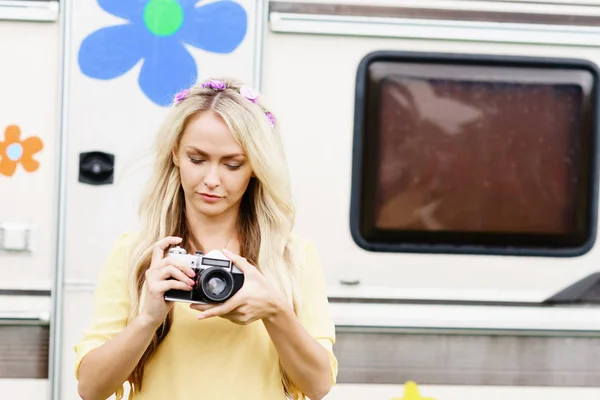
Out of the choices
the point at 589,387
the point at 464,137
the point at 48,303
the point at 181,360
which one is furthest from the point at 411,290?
the point at 181,360

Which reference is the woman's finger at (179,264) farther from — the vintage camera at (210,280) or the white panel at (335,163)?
the white panel at (335,163)

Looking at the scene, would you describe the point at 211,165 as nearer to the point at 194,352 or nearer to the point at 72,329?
the point at 194,352

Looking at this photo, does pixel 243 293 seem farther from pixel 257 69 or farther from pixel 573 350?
pixel 573 350

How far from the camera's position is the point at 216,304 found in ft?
5.22

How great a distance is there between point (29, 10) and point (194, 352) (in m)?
1.62

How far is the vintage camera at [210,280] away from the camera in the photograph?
1.58m

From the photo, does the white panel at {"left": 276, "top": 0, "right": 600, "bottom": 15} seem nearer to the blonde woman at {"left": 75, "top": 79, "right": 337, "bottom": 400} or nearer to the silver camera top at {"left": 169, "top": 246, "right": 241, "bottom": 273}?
the blonde woman at {"left": 75, "top": 79, "right": 337, "bottom": 400}

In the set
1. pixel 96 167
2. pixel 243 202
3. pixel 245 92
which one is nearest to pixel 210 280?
pixel 243 202

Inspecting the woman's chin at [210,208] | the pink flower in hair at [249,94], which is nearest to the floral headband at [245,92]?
the pink flower in hair at [249,94]

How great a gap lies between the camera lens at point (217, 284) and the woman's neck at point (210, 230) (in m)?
0.22

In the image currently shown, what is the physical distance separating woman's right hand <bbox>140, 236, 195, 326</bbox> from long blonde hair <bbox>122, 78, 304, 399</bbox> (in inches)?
5.2

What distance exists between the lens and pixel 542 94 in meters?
3.05

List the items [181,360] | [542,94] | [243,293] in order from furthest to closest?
[542,94], [181,360], [243,293]

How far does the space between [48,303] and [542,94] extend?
185cm
